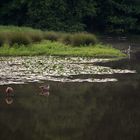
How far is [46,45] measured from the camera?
104ft

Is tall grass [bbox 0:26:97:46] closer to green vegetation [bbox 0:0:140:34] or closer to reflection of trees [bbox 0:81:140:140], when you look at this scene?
green vegetation [bbox 0:0:140:34]

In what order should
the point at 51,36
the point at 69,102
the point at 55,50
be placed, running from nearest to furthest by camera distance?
the point at 69,102
the point at 55,50
the point at 51,36

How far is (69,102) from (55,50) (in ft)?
48.8

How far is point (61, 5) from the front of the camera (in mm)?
46438

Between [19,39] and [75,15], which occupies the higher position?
[75,15]

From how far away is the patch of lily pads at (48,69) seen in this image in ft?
67.4

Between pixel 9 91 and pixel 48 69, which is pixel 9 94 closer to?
pixel 9 91

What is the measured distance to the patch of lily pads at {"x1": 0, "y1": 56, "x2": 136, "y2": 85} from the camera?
67.4ft

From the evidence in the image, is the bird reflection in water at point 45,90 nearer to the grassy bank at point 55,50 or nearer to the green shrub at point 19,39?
the grassy bank at point 55,50

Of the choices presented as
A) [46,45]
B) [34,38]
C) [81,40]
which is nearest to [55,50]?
[46,45]

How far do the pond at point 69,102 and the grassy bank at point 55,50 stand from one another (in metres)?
3.67

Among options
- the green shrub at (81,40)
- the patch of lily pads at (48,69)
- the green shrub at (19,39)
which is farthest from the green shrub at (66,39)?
the patch of lily pads at (48,69)

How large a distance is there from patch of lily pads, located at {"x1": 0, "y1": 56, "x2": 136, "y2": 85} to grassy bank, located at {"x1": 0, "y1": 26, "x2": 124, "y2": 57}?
1697 mm

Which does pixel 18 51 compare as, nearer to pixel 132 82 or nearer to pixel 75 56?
pixel 75 56
